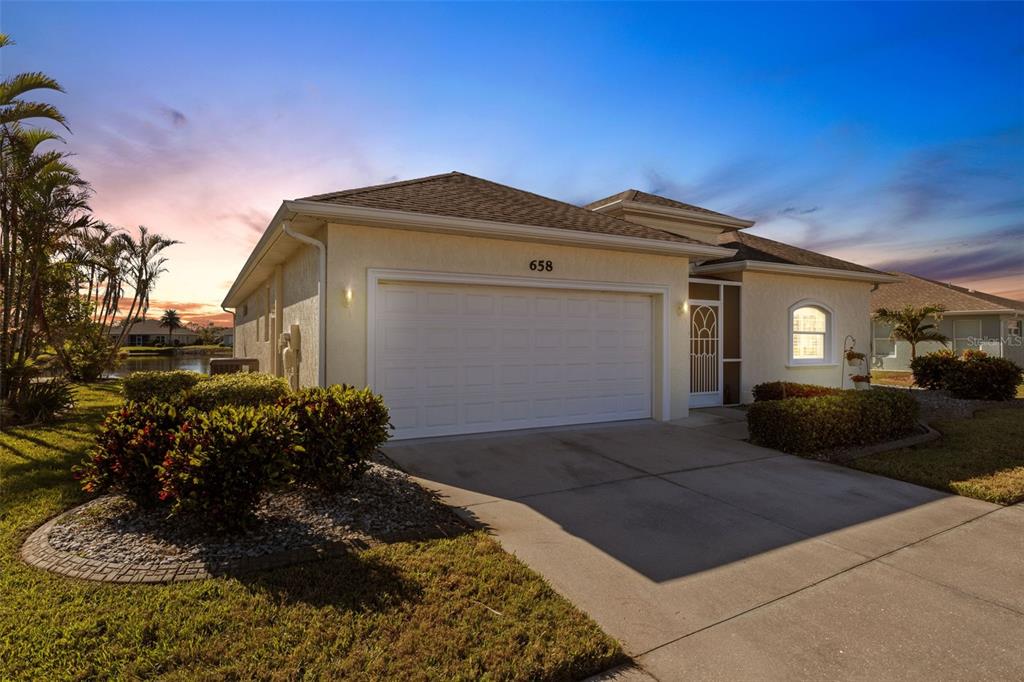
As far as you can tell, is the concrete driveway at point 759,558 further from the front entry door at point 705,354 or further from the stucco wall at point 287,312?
the front entry door at point 705,354

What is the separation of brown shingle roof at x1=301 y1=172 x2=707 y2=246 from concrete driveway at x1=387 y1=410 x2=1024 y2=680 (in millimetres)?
3623

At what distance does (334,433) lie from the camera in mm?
4770

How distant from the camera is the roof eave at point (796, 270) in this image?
11.8 metres

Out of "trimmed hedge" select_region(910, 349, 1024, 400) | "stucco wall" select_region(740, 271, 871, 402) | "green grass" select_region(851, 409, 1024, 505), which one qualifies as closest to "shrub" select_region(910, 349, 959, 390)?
"trimmed hedge" select_region(910, 349, 1024, 400)

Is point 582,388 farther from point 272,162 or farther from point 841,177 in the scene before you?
point 841,177

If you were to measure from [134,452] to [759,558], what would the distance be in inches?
208

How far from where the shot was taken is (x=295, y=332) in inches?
344

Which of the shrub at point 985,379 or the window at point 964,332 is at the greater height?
the window at point 964,332

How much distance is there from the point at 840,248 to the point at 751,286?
8.87 metres

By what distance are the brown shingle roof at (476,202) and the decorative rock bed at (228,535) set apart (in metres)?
4.01

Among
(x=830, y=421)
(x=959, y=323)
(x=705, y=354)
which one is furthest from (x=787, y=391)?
(x=959, y=323)

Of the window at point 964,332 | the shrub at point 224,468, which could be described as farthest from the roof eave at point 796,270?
the window at point 964,332

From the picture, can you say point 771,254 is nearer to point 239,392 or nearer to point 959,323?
point 239,392

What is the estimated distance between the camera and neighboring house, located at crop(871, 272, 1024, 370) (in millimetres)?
22469
